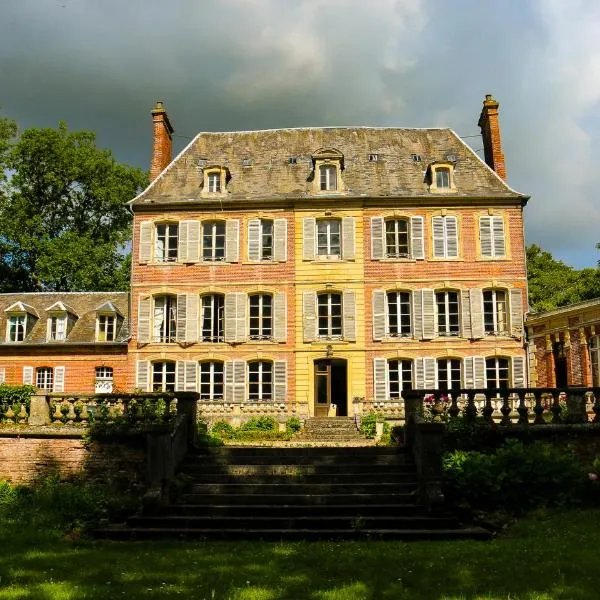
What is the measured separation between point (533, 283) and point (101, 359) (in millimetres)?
24192

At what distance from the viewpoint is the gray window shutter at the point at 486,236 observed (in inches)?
987

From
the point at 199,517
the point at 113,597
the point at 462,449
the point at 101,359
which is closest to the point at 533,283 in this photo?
the point at 101,359

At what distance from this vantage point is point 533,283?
37719mm

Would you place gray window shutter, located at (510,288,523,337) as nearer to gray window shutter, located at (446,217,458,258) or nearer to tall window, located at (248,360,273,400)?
gray window shutter, located at (446,217,458,258)

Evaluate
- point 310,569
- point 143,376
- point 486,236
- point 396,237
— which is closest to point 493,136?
point 486,236

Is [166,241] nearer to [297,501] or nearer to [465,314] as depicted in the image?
[465,314]

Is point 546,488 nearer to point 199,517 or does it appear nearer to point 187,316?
point 199,517

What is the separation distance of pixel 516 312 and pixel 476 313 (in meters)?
1.46

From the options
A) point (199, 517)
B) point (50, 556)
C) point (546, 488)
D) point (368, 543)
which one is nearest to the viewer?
point (50, 556)

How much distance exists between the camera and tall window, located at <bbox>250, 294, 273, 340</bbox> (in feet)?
81.8

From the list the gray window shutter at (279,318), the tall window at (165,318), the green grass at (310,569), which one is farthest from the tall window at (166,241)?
the green grass at (310,569)

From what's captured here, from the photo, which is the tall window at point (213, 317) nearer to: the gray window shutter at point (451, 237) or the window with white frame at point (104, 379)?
the window with white frame at point (104, 379)

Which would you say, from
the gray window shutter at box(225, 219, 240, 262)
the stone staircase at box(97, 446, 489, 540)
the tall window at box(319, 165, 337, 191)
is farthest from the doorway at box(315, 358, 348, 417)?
the stone staircase at box(97, 446, 489, 540)

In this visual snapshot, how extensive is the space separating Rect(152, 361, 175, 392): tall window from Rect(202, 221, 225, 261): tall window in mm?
4423
